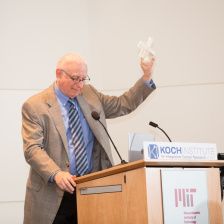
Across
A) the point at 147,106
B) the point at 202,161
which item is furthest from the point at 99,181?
the point at 147,106

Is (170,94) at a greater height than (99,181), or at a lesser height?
greater

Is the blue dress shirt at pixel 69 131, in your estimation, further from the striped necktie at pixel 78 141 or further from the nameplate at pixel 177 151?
the nameplate at pixel 177 151

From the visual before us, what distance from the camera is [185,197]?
216cm

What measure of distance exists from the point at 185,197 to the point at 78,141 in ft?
3.57

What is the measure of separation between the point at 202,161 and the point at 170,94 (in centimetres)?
283

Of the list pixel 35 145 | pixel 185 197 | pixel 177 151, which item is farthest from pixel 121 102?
pixel 185 197

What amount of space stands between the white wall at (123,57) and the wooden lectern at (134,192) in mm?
2362

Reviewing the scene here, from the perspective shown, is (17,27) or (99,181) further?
(17,27)

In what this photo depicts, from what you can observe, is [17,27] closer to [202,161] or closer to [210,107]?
[210,107]

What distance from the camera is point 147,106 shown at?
5.02 metres

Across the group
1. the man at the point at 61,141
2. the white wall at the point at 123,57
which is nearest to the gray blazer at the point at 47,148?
the man at the point at 61,141

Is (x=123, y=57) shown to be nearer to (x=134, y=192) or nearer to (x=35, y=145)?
(x=35, y=145)

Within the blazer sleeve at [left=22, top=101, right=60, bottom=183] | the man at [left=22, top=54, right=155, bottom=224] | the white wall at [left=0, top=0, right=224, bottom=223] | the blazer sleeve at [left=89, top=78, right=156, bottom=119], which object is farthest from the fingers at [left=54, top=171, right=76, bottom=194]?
the white wall at [left=0, top=0, right=224, bottom=223]

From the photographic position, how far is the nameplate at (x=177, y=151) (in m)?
2.12
